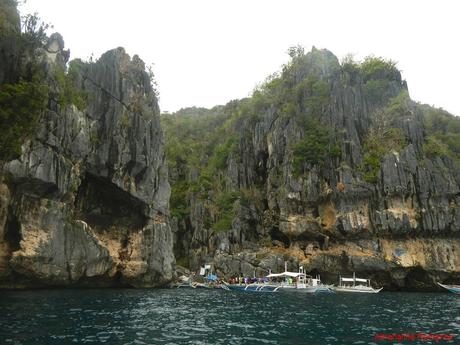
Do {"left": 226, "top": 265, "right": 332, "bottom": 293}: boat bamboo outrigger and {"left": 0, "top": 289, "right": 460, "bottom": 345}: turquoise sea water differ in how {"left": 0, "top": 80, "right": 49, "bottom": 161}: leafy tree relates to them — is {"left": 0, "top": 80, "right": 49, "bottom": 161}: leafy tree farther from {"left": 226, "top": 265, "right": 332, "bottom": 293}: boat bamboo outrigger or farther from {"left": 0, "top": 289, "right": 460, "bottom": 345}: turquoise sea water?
{"left": 226, "top": 265, "right": 332, "bottom": 293}: boat bamboo outrigger

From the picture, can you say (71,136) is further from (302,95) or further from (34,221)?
(302,95)

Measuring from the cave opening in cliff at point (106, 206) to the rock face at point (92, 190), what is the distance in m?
0.12

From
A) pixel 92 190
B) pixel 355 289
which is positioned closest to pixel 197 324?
pixel 92 190

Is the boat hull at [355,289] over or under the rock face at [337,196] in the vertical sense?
under

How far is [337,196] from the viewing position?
6381 centimetres

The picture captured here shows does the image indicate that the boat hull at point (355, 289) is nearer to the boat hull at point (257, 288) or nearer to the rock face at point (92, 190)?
the boat hull at point (257, 288)

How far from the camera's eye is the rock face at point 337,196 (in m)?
60.1

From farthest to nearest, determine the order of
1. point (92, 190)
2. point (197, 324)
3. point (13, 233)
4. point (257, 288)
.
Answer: point (257, 288)
point (92, 190)
point (13, 233)
point (197, 324)

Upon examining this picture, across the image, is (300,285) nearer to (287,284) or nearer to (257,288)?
(287,284)

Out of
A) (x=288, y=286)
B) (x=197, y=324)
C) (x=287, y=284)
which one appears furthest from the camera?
(x=287, y=284)

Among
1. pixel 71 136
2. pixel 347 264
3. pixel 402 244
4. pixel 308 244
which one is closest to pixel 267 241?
pixel 308 244

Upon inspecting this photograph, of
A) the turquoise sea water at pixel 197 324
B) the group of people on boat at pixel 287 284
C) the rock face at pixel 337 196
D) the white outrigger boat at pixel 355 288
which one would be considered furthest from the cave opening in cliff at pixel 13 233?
the white outrigger boat at pixel 355 288

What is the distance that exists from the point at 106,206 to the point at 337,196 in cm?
3446

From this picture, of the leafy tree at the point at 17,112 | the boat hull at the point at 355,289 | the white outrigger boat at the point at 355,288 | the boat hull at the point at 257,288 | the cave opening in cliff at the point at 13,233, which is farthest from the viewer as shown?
the white outrigger boat at the point at 355,288
